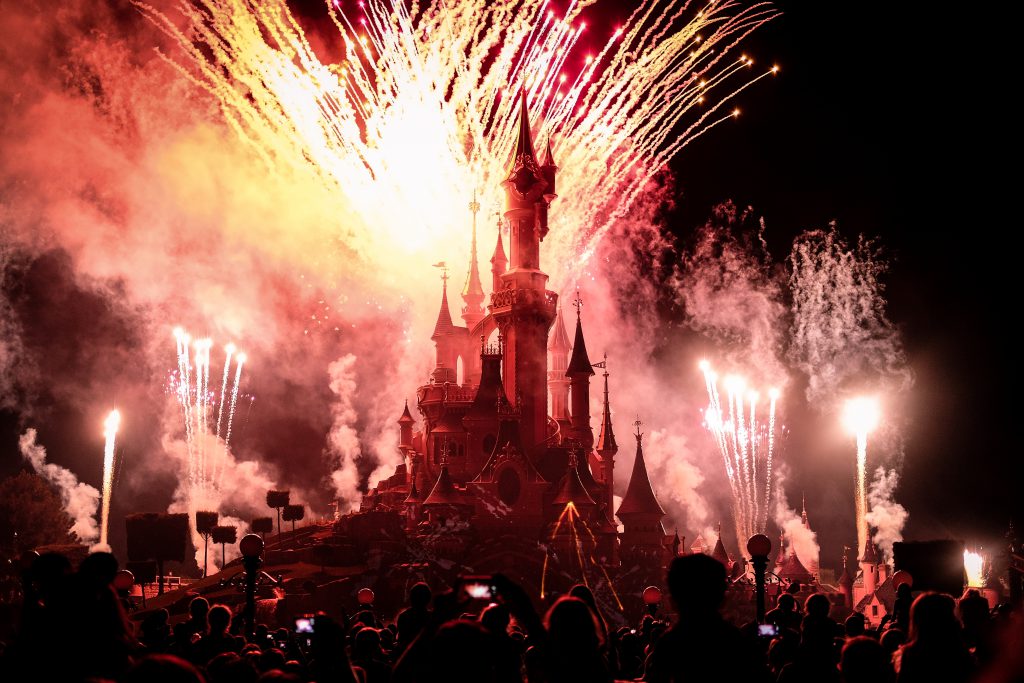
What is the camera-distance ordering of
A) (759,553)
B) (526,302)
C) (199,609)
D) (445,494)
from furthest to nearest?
(526,302) → (445,494) → (759,553) → (199,609)

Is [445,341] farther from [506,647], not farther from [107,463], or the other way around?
[506,647]

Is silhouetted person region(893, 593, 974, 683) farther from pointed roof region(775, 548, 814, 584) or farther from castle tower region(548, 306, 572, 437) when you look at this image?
castle tower region(548, 306, 572, 437)

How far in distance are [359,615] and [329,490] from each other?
3780 inches

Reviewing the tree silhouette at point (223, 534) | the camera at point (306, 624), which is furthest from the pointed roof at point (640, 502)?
the camera at point (306, 624)

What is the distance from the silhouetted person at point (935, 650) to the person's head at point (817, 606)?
2.96m

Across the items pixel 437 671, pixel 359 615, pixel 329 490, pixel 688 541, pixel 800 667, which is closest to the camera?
pixel 437 671

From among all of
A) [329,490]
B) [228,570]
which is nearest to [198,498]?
[329,490]

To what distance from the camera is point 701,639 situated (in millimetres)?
6266

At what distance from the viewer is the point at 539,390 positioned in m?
78.6

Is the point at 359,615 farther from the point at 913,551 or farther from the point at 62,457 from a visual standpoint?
the point at 62,457

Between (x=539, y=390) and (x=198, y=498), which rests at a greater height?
(x=539, y=390)

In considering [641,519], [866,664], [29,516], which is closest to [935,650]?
[866,664]

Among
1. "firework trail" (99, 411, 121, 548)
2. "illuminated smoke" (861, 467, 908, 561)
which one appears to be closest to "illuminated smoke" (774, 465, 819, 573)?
"illuminated smoke" (861, 467, 908, 561)

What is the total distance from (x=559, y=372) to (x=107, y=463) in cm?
4736
